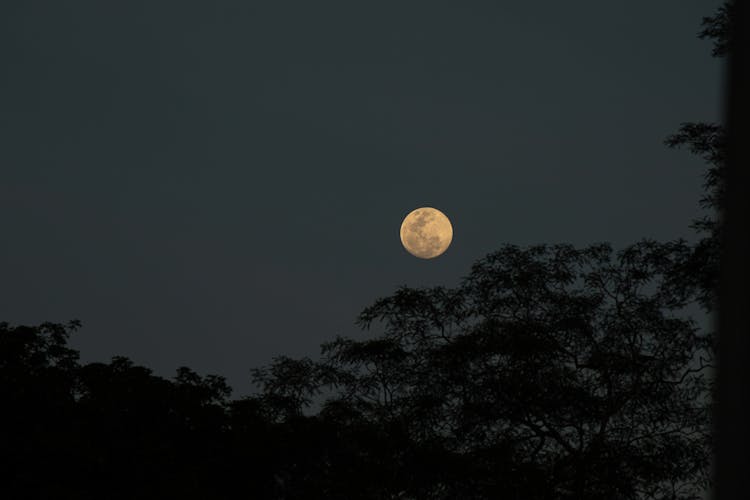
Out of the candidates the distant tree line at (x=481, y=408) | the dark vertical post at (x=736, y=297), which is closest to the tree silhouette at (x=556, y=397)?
the distant tree line at (x=481, y=408)

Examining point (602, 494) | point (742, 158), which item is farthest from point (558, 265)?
point (742, 158)

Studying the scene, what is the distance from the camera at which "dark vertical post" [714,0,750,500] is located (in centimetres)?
124

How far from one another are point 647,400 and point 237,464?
1364cm

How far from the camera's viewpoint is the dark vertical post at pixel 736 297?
48.8 inches

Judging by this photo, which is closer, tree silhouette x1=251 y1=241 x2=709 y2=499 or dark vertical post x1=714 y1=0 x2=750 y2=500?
dark vertical post x1=714 y1=0 x2=750 y2=500

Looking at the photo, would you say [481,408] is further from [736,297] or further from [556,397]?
[736,297]

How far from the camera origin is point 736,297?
126cm

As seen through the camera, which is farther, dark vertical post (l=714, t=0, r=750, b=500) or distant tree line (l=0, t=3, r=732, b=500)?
distant tree line (l=0, t=3, r=732, b=500)

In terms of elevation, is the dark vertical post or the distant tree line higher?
the distant tree line

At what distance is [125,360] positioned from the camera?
106ft

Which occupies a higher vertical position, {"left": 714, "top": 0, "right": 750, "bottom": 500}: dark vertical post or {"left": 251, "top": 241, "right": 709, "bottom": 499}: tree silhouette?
{"left": 251, "top": 241, "right": 709, "bottom": 499}: tree silhouette

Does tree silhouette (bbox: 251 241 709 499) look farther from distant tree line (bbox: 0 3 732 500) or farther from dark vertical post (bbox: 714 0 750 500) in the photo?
dark vertical post (bbox: 714 0 750 500)

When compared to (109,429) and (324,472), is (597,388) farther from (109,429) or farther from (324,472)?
(109,429)

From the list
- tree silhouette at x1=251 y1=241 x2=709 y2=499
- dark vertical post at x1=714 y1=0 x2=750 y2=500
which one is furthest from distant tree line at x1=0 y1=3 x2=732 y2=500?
dark vertical post at x1=714 y1=0 x2=750 y2=500
